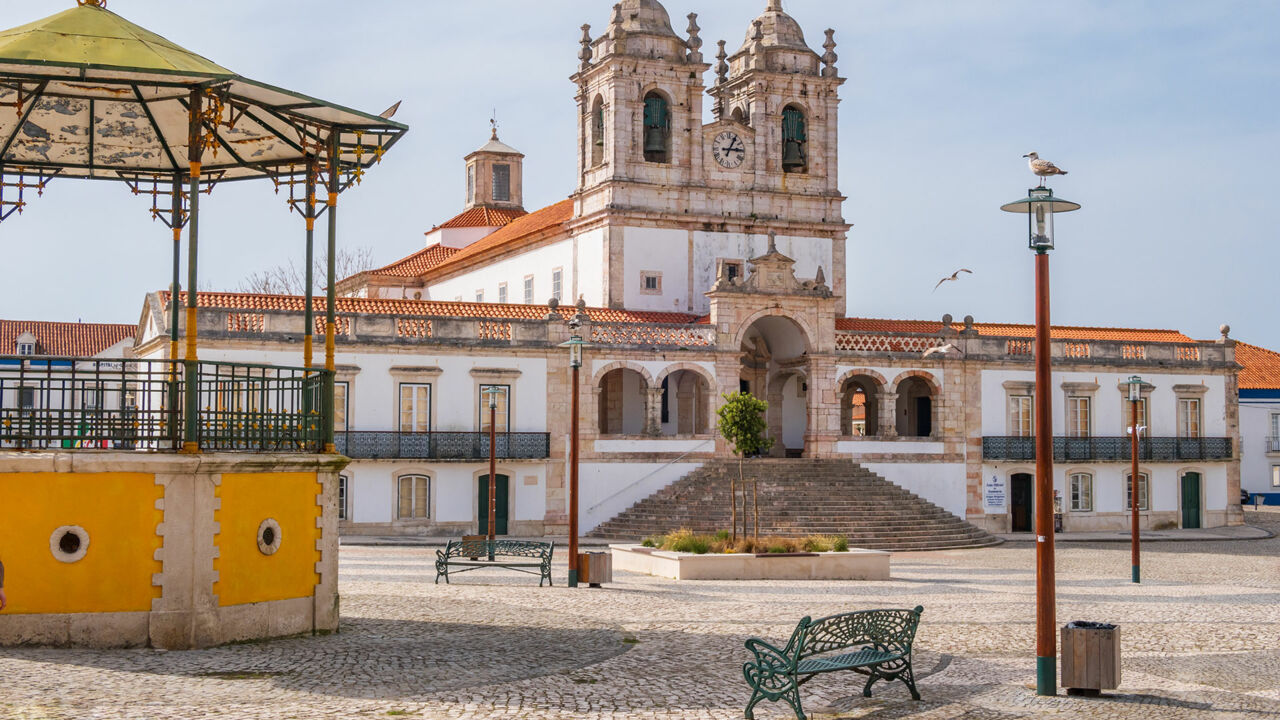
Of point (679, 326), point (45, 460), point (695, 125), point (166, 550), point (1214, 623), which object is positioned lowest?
point (1214, 623)

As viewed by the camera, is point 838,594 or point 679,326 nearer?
point 838,594

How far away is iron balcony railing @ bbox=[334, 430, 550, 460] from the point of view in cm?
3222

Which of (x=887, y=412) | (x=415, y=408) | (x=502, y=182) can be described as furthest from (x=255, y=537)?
(x=502, y=182)

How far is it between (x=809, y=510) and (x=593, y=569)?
43.2 ft

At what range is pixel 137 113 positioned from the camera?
15.5 metres

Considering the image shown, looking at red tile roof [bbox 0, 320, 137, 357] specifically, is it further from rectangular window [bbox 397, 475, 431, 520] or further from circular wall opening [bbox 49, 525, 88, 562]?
circular wall opening [bbox 49, 525, 88, 562]

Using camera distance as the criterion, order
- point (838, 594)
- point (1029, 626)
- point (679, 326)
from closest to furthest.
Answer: point (1029, 626), point (838, 594), point (679, 326)

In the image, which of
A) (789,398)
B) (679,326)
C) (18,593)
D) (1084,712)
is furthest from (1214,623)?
(789,398)

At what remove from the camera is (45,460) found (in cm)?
1233

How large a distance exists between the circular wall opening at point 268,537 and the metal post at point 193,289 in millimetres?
1034

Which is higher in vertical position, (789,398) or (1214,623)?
(789,398)

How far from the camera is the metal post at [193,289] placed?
41.9ft

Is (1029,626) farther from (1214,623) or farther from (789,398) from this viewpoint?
(789,398)

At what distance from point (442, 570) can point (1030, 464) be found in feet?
69.4
